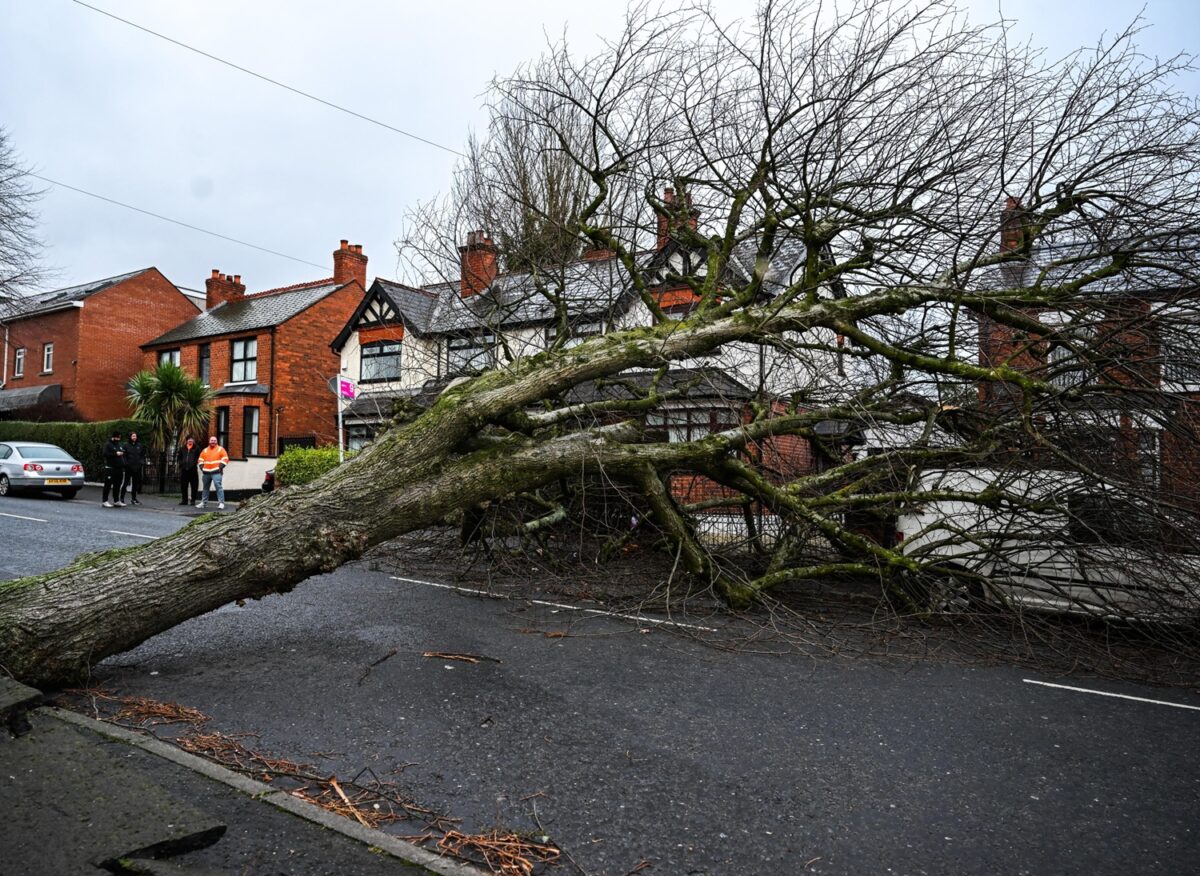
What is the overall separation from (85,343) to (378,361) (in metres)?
13.7

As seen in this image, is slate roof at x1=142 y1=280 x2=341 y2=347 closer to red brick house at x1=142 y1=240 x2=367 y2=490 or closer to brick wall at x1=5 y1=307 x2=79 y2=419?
red brick house at x1=142 y1=240 x2=367 y2=490

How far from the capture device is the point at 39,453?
66.3 feet

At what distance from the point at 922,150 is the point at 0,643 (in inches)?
328

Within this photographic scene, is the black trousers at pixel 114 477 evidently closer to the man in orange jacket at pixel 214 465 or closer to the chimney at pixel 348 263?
the man in orange jacket at pixel 214 465

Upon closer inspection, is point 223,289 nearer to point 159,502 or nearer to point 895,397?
point 159,502

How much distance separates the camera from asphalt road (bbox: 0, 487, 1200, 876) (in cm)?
302

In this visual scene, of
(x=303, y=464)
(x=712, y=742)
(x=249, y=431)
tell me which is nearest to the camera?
(x=712, y=742)

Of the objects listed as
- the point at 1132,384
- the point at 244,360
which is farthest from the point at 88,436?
the point at 1132,384

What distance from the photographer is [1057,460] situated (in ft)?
21.9

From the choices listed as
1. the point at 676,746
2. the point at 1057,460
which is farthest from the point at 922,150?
the point at 676,746

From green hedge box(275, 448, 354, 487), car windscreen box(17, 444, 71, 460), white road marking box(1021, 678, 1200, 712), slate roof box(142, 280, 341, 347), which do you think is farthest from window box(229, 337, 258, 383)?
white road marking box(1021, 678, 1200, 712)

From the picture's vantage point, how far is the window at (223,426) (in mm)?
29750

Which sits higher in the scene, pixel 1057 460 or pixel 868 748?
→ pixel 1057 460

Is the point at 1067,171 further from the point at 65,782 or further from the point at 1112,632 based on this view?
the point at 65,782
